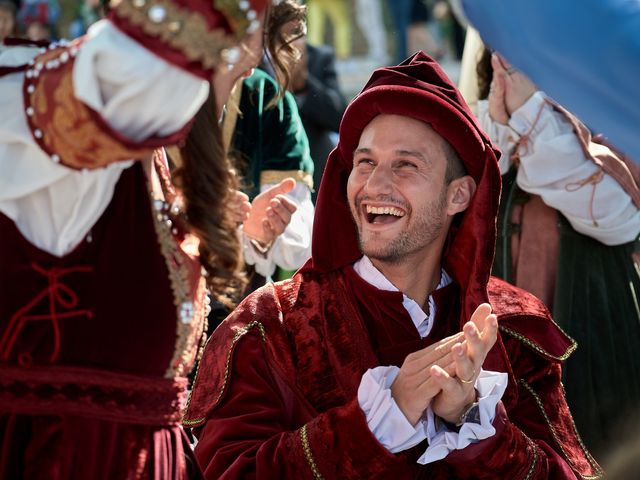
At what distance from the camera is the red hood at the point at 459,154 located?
326cm

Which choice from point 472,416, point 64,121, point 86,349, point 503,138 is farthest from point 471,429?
point 503,138

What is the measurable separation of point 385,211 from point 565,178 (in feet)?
4.33

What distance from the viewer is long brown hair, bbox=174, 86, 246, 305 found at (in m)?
2.28

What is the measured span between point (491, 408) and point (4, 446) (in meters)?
1.32

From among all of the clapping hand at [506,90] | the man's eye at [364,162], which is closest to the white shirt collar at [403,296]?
the man's eye at [364,162]

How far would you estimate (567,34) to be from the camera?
72.9 inches

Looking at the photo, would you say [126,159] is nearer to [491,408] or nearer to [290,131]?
[491,408]

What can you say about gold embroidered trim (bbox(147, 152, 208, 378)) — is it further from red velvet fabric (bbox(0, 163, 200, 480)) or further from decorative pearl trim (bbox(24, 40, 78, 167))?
decorative pearl trim (bbox(24, 40, 78, 167))

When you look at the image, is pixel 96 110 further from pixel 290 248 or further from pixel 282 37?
pixel 290 248

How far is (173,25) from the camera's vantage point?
191cm

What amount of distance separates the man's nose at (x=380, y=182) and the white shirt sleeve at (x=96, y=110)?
1.20 meters

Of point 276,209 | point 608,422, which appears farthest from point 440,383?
point 608,422

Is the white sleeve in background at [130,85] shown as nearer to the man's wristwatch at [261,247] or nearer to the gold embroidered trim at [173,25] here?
the gold embroidered trim at [173,25]

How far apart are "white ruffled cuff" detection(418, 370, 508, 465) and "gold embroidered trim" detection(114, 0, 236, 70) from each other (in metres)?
1.33
